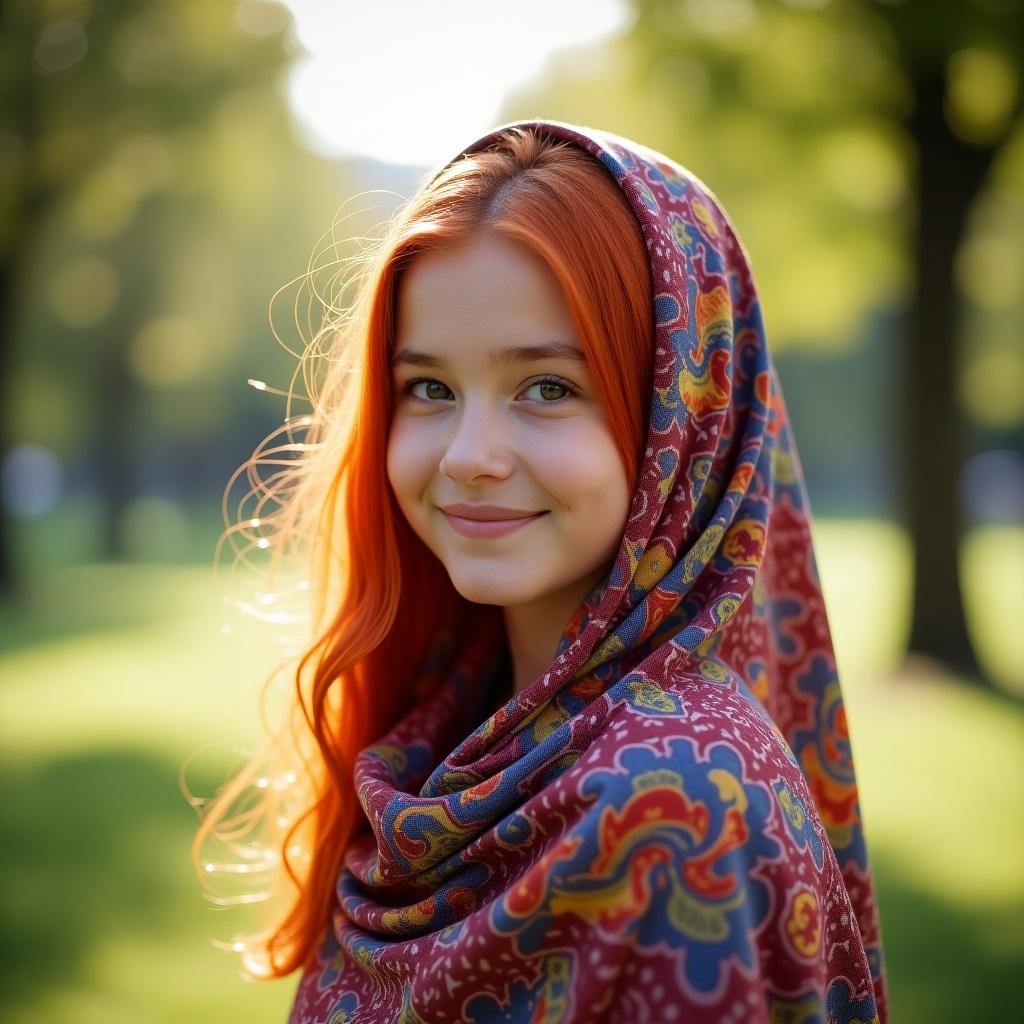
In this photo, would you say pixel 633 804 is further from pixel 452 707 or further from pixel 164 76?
pixel 164 76

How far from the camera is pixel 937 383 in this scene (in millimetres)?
9164

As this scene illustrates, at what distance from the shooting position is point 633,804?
153 cm

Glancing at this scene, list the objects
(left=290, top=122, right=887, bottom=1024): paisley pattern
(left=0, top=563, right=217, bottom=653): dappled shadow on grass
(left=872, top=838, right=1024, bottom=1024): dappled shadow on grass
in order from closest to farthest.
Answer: (left=290, top=122, right=887, bottom=1024): paisley pattern < (left=872, top=838, right=1024, bottom=1024): dappled shadow on grass < (left=0, top=563, right=217, bottom=653): dappled shadow on grass

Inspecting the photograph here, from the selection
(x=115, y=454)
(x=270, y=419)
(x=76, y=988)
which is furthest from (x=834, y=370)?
(x=76, y=988)

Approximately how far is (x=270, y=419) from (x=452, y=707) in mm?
41800

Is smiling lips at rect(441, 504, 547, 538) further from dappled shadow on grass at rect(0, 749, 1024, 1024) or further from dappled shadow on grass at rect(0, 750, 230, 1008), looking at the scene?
dappled shadow on grass at rect(0, 750, 230, 1008)

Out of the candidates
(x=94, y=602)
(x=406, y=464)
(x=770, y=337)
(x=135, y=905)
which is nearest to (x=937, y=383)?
(x=770, y=337)

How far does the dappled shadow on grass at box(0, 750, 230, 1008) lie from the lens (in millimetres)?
4430

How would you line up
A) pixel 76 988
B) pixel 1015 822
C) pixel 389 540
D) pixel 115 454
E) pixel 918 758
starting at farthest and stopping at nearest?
1. pixel 115 454
2. pixel 918 758
3. pixel 1015 822
4. pixel 76 988
5. pixel 389 540

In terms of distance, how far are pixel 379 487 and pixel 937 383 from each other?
8.08 m

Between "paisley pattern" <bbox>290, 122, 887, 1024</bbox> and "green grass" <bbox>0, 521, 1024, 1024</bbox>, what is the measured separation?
1009 mm

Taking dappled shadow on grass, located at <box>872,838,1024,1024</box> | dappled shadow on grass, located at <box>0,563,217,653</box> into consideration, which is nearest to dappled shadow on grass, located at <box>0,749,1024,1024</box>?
dappled shadow on grass, located at <box>872,838,1024,1024</box>

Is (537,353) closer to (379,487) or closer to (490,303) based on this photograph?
(490,303)

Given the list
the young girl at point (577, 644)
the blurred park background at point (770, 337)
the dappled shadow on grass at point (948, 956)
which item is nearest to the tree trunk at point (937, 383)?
the blurred park background at point (770, 337)
